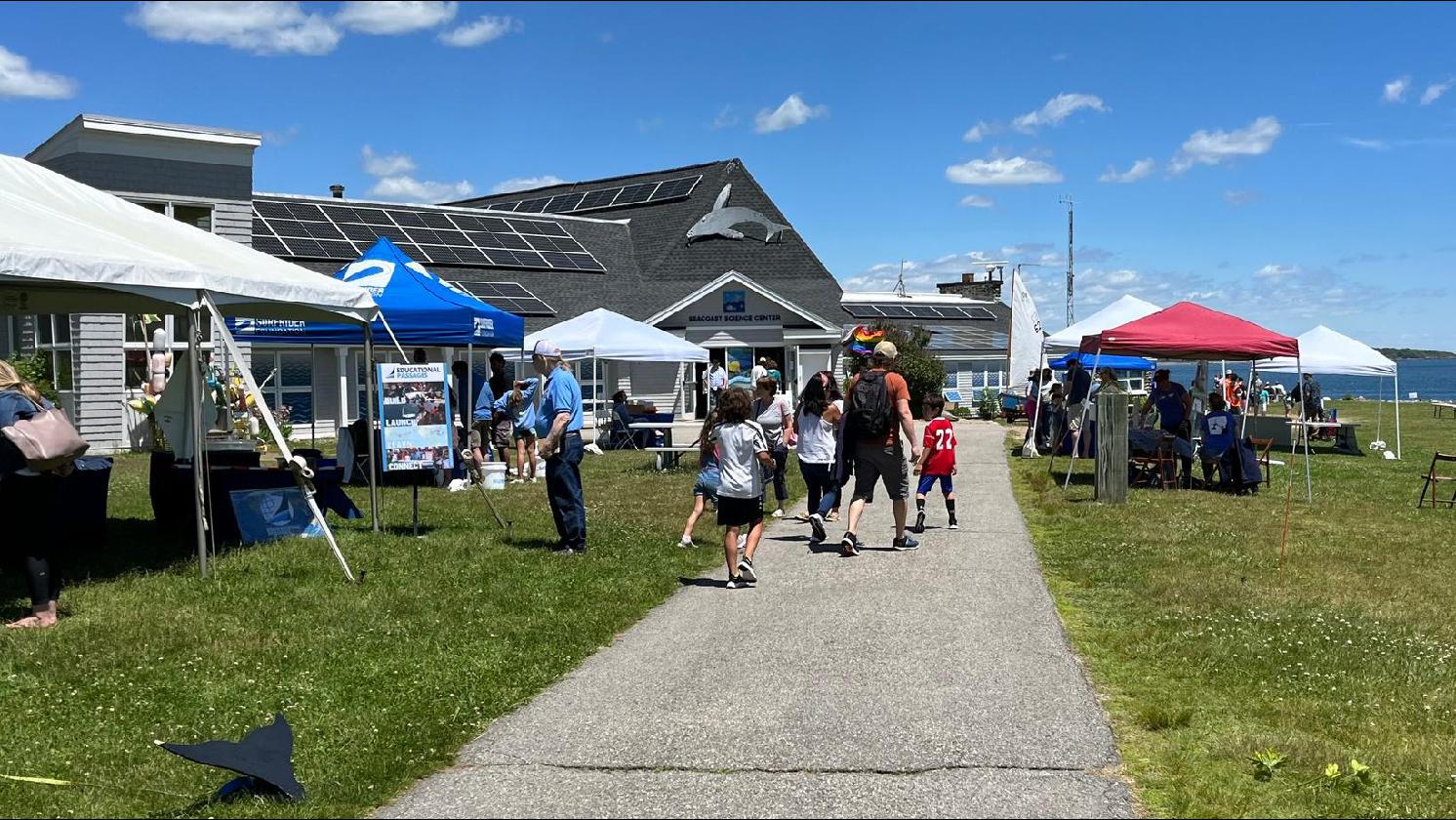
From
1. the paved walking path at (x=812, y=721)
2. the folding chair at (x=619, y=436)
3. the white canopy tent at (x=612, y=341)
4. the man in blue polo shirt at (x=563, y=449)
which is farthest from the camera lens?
the folding chair at (x=619, y=436)

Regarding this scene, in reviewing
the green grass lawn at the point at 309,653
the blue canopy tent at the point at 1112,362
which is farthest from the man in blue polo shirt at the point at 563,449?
the blue canopy tent at the point at 1112,362

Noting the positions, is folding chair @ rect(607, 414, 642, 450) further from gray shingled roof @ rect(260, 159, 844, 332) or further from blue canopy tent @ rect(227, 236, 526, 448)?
gray shingled roof @ rect(260, 159, 844, 332)

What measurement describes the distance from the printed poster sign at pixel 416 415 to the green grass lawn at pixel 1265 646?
18.0 ft

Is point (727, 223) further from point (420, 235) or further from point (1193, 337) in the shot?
point (1193, 337)

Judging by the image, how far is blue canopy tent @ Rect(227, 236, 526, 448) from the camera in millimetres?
14609

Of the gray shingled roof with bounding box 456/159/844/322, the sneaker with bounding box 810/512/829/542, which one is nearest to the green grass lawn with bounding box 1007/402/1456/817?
the sneaker with bounding box 810/512/829/542

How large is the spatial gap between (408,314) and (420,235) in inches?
949

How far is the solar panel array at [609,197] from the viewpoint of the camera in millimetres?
44531

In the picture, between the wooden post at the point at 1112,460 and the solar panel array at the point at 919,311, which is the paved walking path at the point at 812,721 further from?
the solar panel array at the point at 919,311

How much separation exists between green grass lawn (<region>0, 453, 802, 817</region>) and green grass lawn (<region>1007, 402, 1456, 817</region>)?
9.68ft

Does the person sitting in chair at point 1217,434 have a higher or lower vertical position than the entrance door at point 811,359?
lower

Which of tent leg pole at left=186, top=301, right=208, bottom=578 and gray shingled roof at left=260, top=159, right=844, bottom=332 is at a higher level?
gray shingled roof at left=260, top=159, right=844, bottom=332

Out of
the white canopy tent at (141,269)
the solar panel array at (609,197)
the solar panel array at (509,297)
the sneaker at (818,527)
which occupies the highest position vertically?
the solar panel array at (609,197)

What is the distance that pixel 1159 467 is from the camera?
18578mm
